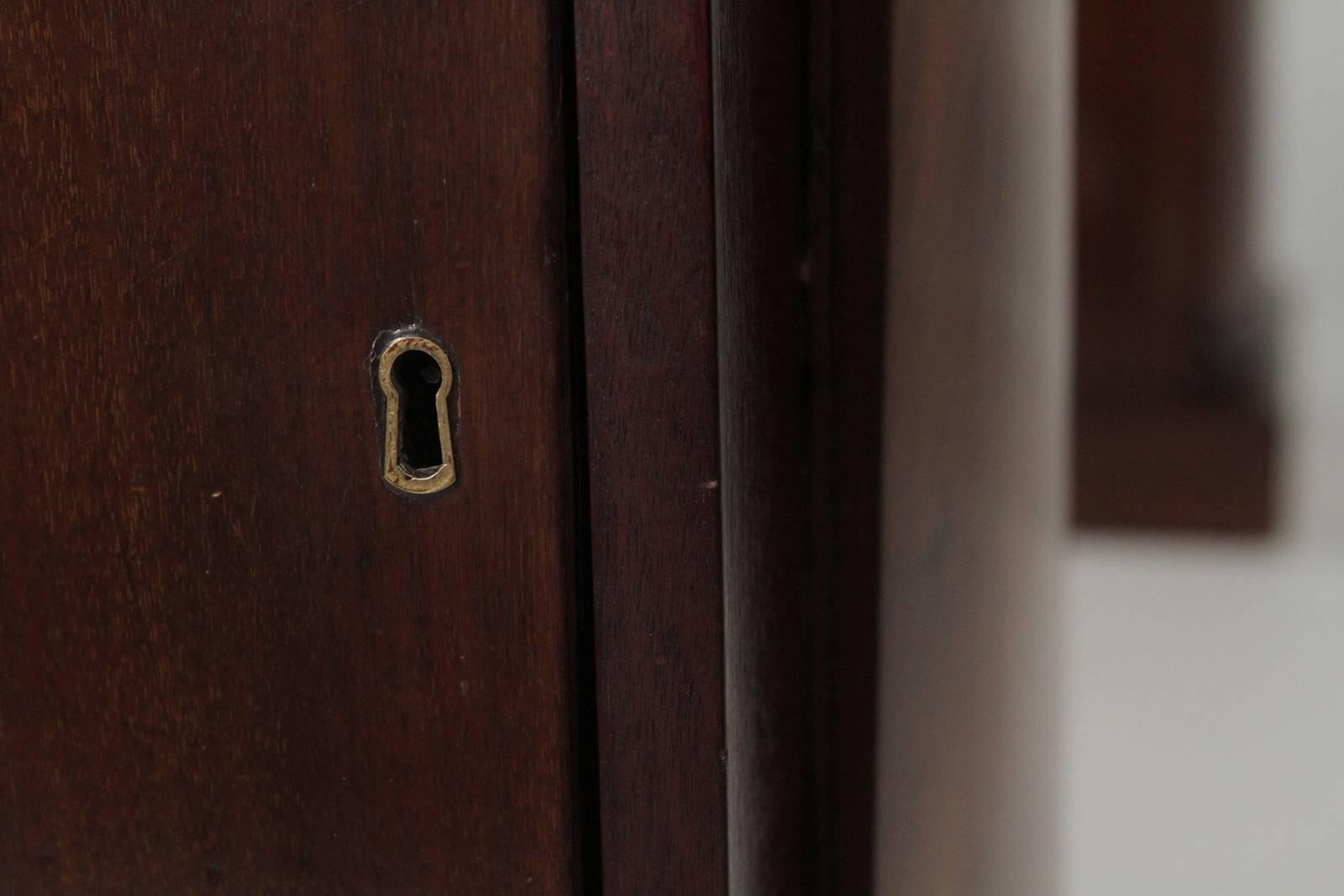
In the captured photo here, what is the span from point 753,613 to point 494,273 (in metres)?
0.15

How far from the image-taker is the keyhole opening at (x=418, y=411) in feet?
1.30

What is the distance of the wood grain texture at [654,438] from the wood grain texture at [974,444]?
0.24 m

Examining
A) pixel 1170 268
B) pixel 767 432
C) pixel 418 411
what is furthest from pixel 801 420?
pixel 1170 268

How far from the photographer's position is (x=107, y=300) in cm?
41

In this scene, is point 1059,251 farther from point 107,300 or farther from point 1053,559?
point 107,300

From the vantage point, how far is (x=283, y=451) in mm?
407

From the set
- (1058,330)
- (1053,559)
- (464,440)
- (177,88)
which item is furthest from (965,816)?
(177,88)

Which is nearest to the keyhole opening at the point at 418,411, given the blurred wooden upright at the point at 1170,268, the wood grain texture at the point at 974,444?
the wood grain texture at the point at 974,444

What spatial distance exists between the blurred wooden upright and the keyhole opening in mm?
434

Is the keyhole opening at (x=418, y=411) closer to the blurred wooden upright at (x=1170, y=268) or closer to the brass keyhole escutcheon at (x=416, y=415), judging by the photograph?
the brass keyhole escutcheon at (x=416, y=415)

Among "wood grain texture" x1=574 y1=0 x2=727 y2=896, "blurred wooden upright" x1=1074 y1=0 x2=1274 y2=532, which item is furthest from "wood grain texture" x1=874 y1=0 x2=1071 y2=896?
"wood grain texture" x1=574 y1=0 x2=727 y2=896

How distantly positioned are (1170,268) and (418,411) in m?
0.47

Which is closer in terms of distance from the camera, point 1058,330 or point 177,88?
point 177,88

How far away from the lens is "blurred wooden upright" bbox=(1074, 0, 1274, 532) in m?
0.69
